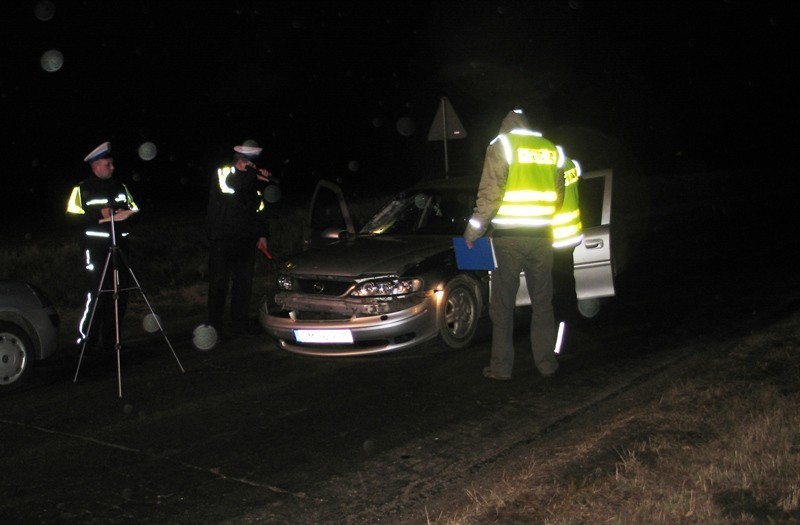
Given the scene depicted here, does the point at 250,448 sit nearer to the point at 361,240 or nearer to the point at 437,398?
the point at 437,398

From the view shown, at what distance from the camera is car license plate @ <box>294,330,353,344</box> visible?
292 inches

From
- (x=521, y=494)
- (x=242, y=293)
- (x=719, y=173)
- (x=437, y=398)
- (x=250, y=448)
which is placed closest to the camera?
(x=521, y=494)

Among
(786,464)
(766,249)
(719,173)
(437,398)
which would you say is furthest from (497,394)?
(719,173)

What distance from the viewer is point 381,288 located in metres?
7.54

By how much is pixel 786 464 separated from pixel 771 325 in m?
4.10

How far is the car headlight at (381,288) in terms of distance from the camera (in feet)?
24.7

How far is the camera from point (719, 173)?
33.7 metres

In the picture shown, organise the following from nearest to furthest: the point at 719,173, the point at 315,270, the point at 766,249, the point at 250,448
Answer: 1. the point at 250,448
2. the point at 315,270
3. the point at 766,249
4. the point at 719,173

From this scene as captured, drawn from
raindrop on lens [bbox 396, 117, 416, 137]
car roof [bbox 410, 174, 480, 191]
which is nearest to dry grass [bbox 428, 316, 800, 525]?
car roof [bbox 410, 174, 480, 191]

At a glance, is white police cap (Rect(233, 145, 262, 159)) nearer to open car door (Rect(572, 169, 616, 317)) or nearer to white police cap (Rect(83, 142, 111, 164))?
white police cap (Rect(83, 142, 111, 164))

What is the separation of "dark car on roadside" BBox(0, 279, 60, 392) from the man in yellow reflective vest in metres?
3.66

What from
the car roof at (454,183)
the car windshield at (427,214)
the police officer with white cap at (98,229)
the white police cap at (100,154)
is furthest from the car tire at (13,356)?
the car roof at (454,183)

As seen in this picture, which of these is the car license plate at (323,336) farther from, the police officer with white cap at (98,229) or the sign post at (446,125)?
the sign post at (446,125)

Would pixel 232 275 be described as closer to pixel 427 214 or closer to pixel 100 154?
pixel 100 154
